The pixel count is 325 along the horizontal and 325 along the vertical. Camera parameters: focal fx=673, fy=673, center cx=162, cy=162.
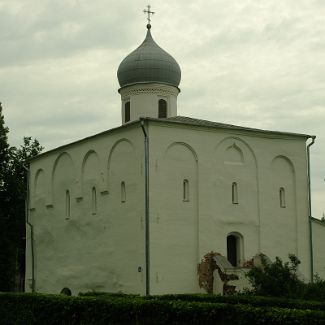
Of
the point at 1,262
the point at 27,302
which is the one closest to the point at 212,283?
the point at 27,302

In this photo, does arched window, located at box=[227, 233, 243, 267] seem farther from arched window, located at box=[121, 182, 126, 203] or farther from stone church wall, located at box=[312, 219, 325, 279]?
arched window, located at box=[121, 182, 126, 203]

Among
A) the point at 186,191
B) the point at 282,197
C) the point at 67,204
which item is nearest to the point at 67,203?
the point at 67,204

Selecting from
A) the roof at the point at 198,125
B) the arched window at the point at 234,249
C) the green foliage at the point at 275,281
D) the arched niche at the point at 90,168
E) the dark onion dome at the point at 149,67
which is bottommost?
the green foliage at the point at 275,281

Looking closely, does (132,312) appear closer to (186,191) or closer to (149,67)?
(186,191)

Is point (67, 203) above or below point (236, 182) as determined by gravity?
below

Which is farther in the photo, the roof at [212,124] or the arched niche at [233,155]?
the arched niche at [233,155]

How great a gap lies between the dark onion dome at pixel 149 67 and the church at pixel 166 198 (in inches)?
1.8

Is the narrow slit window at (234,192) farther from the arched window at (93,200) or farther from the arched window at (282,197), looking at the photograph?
the arched window at (93,200)

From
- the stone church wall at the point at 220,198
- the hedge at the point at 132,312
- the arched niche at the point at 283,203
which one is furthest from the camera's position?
the arched niche at the point at 283,203

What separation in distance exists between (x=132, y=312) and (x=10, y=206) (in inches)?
875

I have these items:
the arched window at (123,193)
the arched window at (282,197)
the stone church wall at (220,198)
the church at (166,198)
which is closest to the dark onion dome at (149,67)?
the church at (166,198)

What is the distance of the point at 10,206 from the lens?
35219mm

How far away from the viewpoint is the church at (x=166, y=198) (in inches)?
921

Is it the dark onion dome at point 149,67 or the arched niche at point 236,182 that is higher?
the dark onion dome at point 149,67
